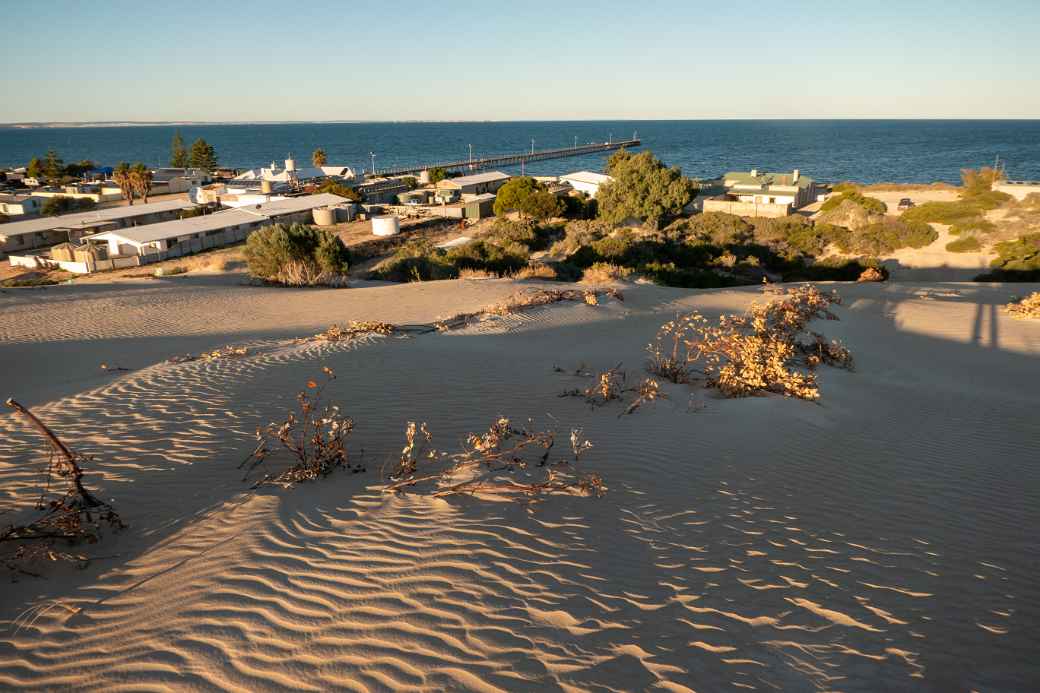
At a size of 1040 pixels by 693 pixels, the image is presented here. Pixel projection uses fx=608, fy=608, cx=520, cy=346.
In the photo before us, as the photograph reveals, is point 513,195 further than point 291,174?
No

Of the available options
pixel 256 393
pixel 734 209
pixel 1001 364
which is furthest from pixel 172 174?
pixel 1001 364

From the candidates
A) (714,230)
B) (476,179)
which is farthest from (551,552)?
(476,179)

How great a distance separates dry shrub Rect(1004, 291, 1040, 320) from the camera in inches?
611

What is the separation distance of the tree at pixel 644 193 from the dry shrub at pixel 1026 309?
1003 inches

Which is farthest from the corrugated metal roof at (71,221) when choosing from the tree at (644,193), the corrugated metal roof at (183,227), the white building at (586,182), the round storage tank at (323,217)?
the white building at (586,182)

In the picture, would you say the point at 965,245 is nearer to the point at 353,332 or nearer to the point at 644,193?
the point at 644,193

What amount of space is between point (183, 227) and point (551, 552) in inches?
1509

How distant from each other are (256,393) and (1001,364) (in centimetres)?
1356

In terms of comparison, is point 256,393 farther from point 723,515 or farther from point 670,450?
point 723,515

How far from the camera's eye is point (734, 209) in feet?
142

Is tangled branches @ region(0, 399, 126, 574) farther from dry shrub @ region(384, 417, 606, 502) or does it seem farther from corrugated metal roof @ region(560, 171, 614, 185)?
corrugated metal roof @ region(560, 171, 614, 185)

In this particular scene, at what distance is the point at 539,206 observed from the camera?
40.9 meters

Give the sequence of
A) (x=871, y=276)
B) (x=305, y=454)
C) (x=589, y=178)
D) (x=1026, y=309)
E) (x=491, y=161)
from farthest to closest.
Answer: (x=491, y=161) < (x=589, y=178) < (x=871, y=276) < (x=1026, y=309) < (x=305, y=454)

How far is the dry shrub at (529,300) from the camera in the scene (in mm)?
14312
